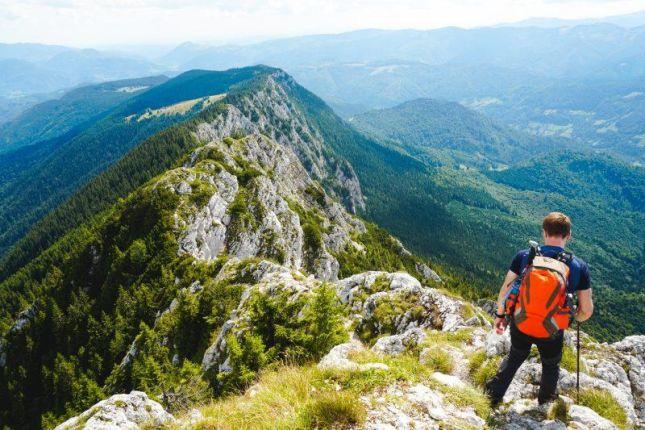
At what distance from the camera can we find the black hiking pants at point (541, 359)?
1095 cm

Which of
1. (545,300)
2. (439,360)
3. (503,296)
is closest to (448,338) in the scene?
(439,360)

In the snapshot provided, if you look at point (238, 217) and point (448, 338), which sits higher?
point (448, 338)

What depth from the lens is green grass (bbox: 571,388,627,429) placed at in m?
11.5

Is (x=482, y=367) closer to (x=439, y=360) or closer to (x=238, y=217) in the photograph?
(x=439, y=360)

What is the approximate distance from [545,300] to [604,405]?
17.2 ft

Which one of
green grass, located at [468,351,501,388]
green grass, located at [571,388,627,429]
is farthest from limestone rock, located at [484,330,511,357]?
green grass, located at [571,388,627,429]

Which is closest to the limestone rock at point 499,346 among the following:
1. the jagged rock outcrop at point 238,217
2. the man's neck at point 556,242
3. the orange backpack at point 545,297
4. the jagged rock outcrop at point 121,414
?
the orange backpack at point 545,297

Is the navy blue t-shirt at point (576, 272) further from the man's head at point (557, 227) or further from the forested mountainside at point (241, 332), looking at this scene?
the forested mountainside at point (241, 332)

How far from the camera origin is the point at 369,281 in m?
38.6

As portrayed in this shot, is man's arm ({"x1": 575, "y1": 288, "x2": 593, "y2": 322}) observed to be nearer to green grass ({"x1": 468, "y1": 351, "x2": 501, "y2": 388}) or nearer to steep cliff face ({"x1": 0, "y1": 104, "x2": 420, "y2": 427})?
green grass ({"x1": 468, "y1": 351, "x2": 501, "y2": 388})

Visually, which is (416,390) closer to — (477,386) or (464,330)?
(477,386)

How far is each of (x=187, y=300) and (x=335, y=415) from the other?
4216 centimetres

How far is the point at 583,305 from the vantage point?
1070cm

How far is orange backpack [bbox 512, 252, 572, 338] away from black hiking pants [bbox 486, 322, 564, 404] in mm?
820
